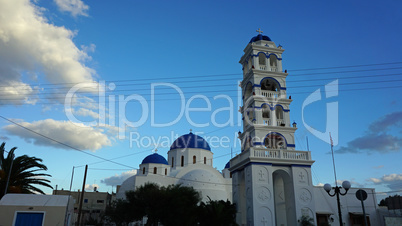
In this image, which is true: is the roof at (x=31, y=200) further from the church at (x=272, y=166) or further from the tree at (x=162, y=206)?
the church at (x=272, y=166)

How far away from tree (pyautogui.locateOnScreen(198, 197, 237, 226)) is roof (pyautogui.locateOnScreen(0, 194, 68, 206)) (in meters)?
10.7

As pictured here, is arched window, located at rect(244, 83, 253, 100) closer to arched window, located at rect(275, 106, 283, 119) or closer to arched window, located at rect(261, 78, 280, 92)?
arched window, located at rect(261, 78, 280, 92)

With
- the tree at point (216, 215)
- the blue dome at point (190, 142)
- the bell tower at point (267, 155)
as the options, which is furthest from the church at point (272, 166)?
the blue dome at point (190, 142)

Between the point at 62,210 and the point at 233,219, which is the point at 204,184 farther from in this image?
the point at 62,210

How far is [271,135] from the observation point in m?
27.0

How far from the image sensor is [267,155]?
2489cm

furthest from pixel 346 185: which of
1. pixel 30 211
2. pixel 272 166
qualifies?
pixel 30 211

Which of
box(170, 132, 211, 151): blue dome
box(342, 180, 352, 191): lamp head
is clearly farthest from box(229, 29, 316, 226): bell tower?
box(170, 132, 211, 151): blue dome

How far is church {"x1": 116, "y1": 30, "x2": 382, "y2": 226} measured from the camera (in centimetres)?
2380

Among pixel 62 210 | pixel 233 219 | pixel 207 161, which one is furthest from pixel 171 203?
pixel 207 161

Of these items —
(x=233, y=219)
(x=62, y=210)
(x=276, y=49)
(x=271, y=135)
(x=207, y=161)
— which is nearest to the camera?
(x=62, y=210)

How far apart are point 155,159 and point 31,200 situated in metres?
24.6

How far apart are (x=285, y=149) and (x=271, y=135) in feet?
5.97

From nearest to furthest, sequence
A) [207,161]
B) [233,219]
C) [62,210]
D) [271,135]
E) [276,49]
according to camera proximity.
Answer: [62,210] < [233,219] < [271,135] < [276,49] < [207,161]
